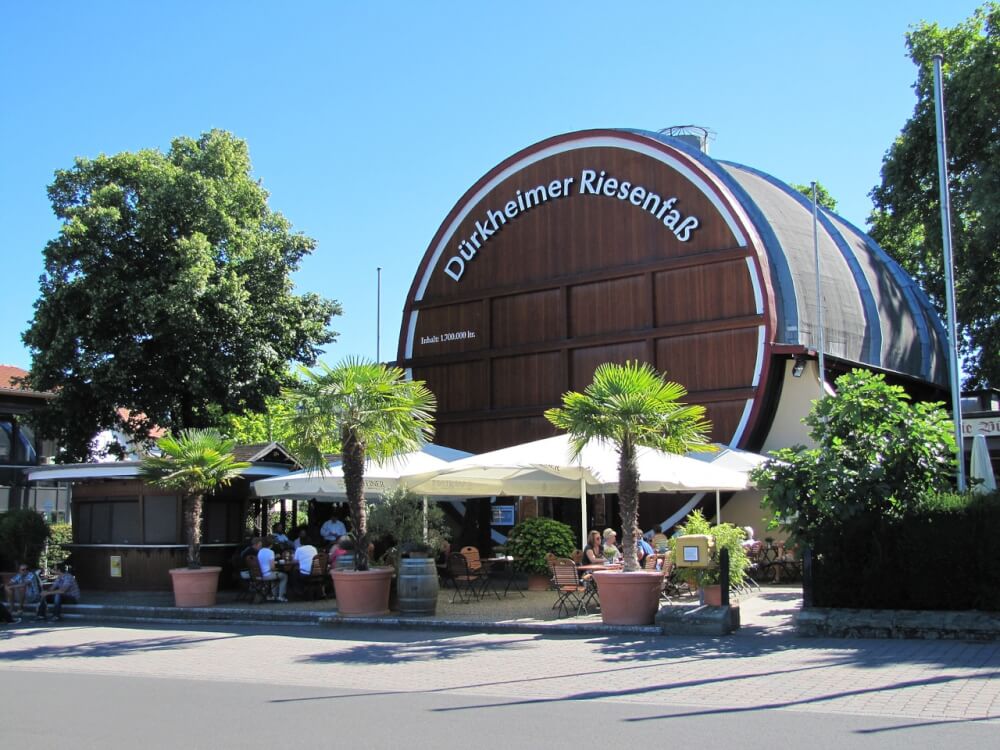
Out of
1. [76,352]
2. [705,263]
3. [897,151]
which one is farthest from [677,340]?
[76,352]

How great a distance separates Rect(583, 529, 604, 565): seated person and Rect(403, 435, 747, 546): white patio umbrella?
8.4 inches

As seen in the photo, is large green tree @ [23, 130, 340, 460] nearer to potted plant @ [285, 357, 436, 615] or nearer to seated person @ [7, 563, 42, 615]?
seated person @ [7, 563, 42, 615]

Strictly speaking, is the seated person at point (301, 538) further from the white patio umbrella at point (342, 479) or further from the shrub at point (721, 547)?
the shrub at point (721, 547)

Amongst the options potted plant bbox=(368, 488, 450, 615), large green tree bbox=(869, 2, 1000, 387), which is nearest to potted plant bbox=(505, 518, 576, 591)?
potted plant bbox=(368, 488, 450, 615)

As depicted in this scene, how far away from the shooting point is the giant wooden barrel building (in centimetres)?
2283

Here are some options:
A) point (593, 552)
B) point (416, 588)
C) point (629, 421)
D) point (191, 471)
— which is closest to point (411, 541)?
point (416, 588)

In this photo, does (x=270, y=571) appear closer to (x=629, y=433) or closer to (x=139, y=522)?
(x=139, y=522)

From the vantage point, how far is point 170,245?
2645cm

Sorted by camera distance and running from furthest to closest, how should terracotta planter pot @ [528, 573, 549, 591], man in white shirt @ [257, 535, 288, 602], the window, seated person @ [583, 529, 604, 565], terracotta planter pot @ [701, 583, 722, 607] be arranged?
the window, terracotta planter pot @ [528, 573, 549, 591], man in white shirt @ [257, 535, 288, 602], seated person @ [583, 529, 604, 565], terracotta planter pot @ [701, 583, 722, 607]

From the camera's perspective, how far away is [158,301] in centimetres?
2508

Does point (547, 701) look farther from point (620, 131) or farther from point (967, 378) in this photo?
point (967, 378)

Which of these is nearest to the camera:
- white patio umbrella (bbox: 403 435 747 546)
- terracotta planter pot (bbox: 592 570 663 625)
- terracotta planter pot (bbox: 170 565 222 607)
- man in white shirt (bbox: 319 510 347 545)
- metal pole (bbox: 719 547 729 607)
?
metal pole (bbox: 719 547 729 607)

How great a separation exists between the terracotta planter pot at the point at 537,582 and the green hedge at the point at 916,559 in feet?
24.2

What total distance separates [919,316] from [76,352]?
21842 millimetres
